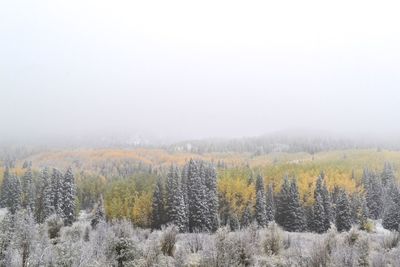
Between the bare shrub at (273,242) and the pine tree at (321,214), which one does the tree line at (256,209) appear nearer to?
the pine tree at (321,214)

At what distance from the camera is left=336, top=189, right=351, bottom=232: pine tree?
66438 millimetres

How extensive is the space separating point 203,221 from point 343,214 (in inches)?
945

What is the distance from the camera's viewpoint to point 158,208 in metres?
72.0

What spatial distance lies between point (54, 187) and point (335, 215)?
5308cm

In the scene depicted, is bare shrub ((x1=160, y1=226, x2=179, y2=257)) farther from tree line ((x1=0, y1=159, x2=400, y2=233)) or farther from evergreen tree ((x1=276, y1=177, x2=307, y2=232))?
evergreen tree ((x1=276, y1=177, x2=307, y2=232))

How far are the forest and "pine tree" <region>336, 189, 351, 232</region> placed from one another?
0.17m

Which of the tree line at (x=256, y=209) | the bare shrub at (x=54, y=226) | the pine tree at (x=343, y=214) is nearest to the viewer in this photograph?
the bare shrub at (x=54, y=226)

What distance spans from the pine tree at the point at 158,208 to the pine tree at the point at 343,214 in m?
30.8

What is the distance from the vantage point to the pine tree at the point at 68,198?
232 ft

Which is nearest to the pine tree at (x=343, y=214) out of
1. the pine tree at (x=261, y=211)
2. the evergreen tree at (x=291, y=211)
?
the evergreen tree at (x=291, y=211)

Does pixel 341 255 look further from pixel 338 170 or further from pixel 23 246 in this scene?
pixel 338 170

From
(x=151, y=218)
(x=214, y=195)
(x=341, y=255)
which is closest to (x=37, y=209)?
(x=151, y=218)

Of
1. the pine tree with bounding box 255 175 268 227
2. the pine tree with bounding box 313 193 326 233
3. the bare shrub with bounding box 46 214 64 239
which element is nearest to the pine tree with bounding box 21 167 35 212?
the bare shrub with bounding box 46 214 64 239

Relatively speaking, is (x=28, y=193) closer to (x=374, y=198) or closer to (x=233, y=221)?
Result: (x=233, y=221)
